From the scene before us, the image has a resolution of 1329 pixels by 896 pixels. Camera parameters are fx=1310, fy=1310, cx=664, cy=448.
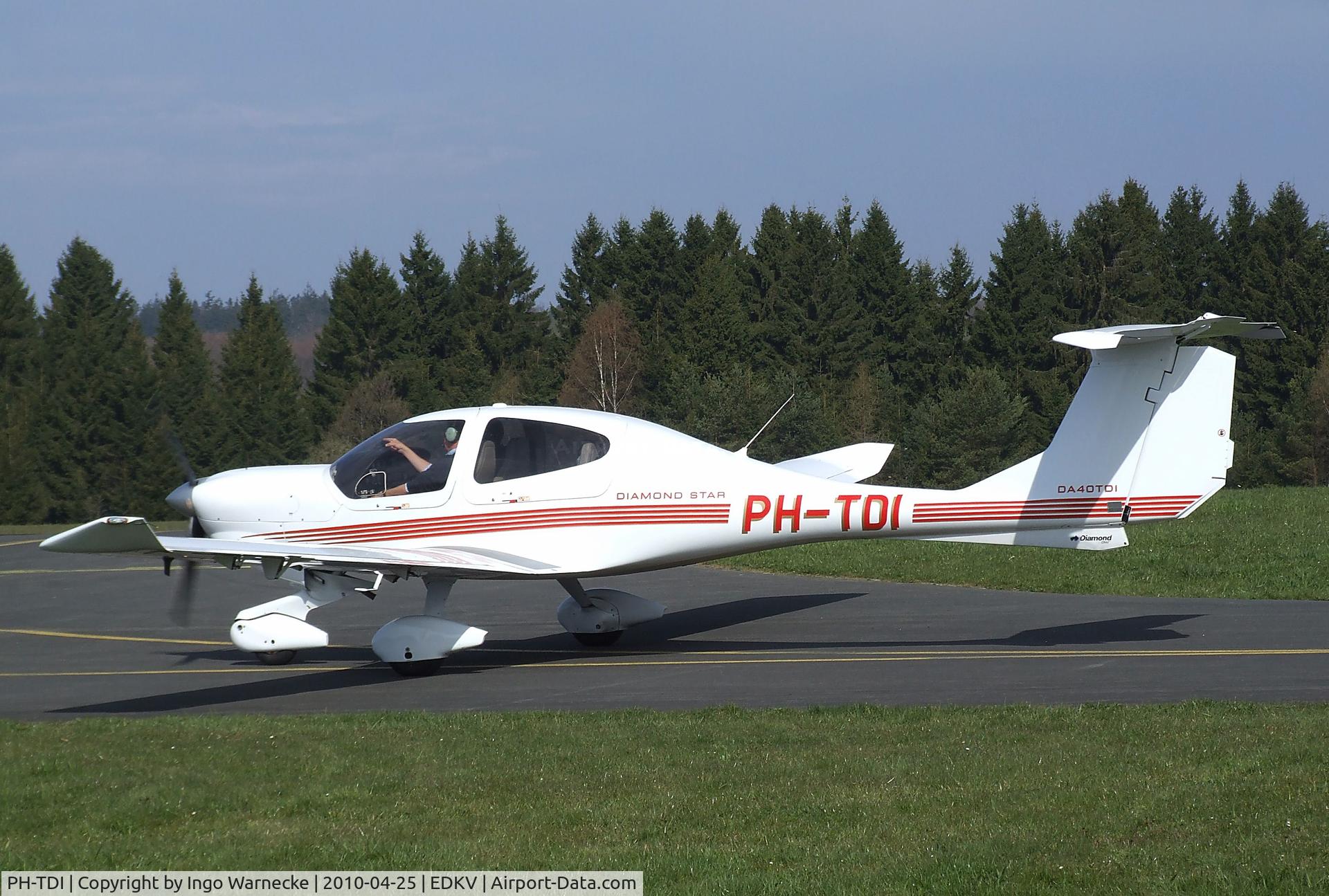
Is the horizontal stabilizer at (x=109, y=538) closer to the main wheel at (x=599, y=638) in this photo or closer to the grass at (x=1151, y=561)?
the main wheel at (x=599, y=638)

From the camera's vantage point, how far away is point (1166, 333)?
40.8 feet

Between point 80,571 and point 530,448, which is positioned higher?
point 530,448

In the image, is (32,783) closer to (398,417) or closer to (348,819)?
(348,819)

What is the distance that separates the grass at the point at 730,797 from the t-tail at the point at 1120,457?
3.07 meters

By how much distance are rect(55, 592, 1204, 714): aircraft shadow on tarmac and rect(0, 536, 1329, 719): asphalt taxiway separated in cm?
4

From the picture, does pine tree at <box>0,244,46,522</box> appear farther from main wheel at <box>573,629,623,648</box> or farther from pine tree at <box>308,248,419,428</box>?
main wheel at <box>573,629,623,648</box>

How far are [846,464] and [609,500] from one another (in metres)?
4.21

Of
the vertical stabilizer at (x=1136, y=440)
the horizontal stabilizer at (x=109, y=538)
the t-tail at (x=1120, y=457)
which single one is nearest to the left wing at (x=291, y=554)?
the horizontal stabilizer at (x=109, y=538)

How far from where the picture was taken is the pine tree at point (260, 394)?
72250mm

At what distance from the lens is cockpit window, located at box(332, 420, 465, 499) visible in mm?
14023

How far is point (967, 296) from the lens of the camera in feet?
253

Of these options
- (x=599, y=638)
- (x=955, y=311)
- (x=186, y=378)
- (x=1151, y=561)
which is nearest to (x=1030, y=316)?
(x=955, y=311)

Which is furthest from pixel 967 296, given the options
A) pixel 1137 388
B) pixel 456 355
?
pixel 1137 388

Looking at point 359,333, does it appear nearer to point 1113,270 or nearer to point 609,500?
point 1113,270
